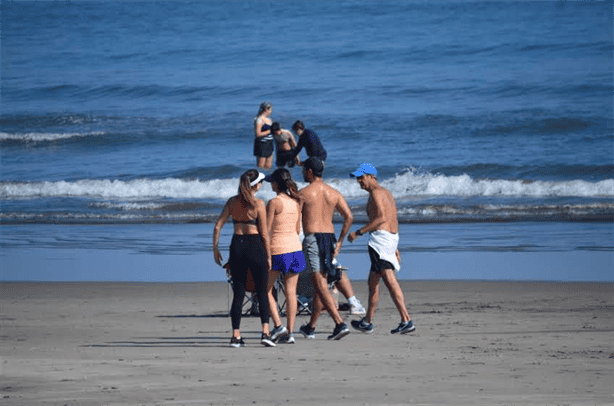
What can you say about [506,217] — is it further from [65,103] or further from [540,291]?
[65,103]

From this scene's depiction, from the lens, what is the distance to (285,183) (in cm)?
803

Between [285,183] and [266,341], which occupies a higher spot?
[285,183]

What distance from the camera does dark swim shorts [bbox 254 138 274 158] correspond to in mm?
19400

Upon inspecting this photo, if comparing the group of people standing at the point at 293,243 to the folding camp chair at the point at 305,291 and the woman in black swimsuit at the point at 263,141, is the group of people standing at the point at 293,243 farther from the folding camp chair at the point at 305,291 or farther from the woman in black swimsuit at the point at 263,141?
the woman in black swimsuit at the point at 263,141

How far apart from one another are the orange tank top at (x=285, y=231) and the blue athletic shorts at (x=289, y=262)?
1.3 inches

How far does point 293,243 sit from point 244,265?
48 cm

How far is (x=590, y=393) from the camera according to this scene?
19.1 feet

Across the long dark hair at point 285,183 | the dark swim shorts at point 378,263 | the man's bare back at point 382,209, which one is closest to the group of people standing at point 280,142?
the man's bare back at point 382,209

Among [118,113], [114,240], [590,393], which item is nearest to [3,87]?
[118,113]

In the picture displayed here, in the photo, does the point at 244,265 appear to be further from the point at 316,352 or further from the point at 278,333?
the point at 316,352

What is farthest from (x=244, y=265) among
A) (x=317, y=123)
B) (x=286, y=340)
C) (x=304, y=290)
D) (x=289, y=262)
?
(x=317, y=123)

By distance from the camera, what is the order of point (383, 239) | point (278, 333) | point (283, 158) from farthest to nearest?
1. point (283, 158)
2. point (383, 239)
3. point (278, 333)

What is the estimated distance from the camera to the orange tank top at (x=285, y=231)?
8000mm

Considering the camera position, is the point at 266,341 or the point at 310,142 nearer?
the point at 266,341
